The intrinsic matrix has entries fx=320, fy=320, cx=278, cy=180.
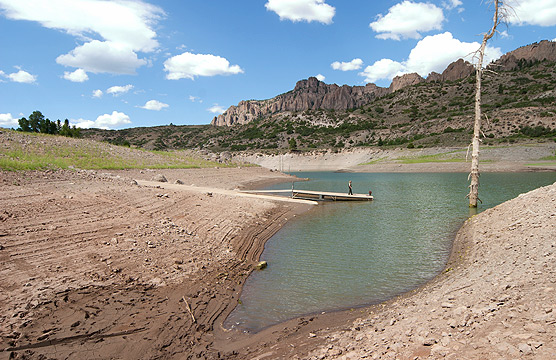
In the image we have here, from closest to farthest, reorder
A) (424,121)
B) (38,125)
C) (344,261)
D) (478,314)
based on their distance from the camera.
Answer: (478,314) < (344,261) < (38,125) < (424,121)

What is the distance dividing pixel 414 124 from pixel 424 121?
2753 mm

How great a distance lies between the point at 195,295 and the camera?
785 centimetres

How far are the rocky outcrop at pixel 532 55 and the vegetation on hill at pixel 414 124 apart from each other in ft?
11.9

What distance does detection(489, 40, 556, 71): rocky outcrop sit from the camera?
414 ft

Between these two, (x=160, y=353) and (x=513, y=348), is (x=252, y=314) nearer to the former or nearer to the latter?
(x=160, y=353)

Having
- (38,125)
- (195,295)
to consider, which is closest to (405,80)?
(38,125)

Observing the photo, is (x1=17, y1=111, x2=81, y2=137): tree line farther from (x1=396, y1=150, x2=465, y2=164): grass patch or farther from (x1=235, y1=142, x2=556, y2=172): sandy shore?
(x1=396, y1=150, x2=465, y2=164): grass patch

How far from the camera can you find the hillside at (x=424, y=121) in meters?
70.5

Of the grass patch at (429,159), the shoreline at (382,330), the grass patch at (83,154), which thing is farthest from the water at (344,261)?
the grass patch at (429,159)

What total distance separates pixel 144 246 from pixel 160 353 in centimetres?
471

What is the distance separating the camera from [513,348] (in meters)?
3.63

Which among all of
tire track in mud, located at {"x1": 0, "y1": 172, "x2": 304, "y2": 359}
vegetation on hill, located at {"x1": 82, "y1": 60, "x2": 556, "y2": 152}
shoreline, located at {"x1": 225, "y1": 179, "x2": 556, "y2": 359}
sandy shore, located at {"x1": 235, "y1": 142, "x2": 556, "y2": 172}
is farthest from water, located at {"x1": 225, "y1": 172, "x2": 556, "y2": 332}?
vegetation on hill, located at {"x1": 82, "y1": 60, "x2": 556, "y2": 152}

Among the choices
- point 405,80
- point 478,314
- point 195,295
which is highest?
point 405,80

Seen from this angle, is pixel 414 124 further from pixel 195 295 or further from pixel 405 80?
pixel 405 80
